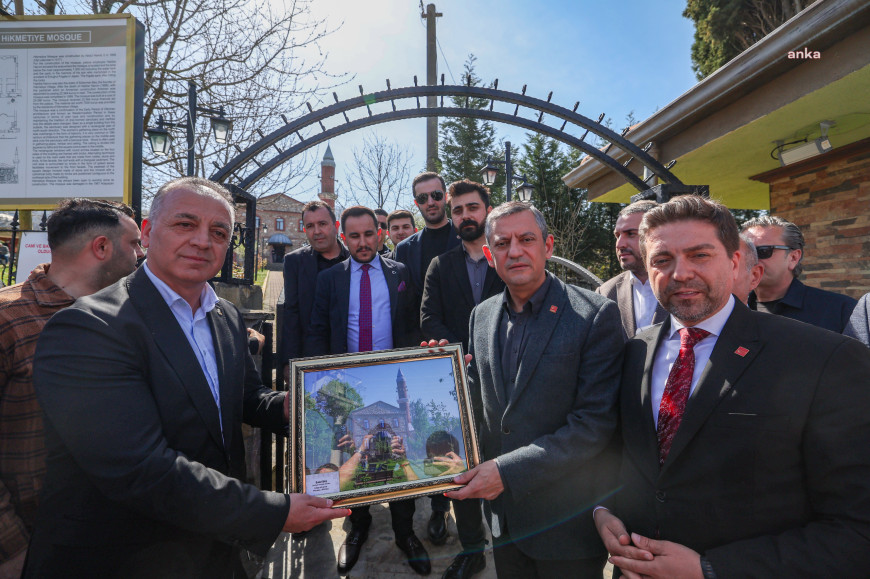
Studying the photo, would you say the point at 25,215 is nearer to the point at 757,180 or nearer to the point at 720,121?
the point at 720,121

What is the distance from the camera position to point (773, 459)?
1.41 meters

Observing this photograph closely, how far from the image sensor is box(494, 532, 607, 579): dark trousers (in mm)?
2023

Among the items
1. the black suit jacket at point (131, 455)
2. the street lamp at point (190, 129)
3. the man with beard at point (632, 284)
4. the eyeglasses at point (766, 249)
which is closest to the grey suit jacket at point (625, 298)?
the man with beard at point (632, 284)

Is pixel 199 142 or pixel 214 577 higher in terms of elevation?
pixel 199 142

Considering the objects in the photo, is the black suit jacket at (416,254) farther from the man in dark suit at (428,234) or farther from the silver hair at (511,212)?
the silver hair at (511,212)

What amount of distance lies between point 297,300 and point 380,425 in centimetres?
256

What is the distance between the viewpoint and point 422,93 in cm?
603

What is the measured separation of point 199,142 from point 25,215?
5.53 meters

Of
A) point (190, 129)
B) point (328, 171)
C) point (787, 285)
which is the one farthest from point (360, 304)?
point (328, 171)

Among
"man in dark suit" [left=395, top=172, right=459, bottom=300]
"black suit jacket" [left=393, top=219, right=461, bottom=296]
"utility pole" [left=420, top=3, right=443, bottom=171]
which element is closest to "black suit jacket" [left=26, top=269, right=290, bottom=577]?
"black suit jacket" [left=393, top=219, right=461, bottom=296]

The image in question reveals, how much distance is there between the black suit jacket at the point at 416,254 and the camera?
437 cm

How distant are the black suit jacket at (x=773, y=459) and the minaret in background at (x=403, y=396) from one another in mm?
1113

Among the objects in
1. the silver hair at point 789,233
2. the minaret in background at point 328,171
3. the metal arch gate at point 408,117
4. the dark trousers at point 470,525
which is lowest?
the dark trousers at point 470,525

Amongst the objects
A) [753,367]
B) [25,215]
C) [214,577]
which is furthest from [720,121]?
[25,215]
